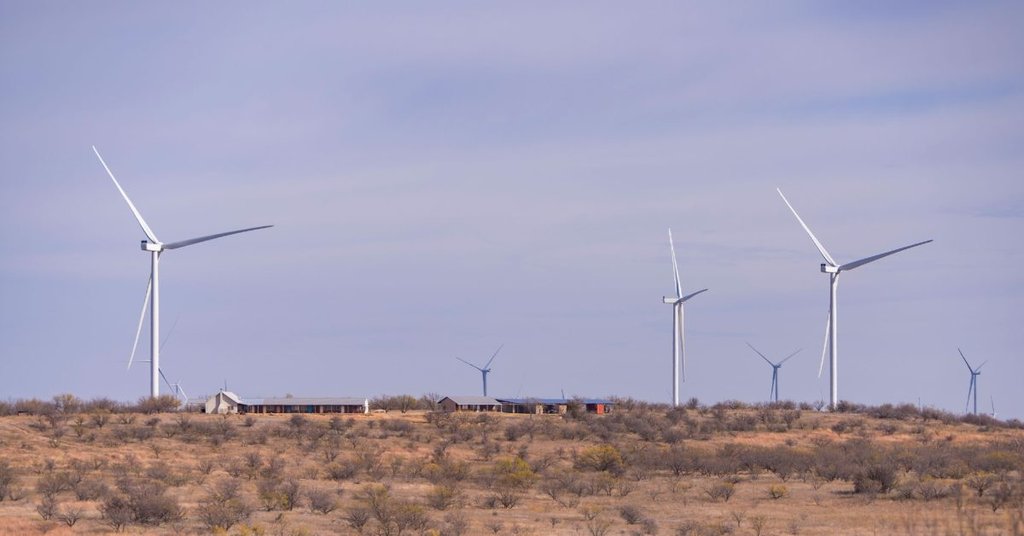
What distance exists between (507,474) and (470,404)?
48631 millimetres

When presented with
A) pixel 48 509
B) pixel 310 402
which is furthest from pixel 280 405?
pixel 48 509

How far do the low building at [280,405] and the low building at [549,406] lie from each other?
592 inches

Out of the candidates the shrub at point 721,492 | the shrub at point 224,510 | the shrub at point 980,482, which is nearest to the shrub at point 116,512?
the shrub at point 224,510

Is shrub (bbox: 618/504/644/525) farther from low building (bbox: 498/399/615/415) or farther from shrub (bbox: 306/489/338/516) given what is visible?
low building (bbox: 498/399/615/415)

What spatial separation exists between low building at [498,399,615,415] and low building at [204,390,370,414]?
592 inches

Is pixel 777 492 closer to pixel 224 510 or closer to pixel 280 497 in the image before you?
pixel 280 497

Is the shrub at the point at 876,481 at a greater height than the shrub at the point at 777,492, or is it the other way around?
the shrub at the point at 876,481

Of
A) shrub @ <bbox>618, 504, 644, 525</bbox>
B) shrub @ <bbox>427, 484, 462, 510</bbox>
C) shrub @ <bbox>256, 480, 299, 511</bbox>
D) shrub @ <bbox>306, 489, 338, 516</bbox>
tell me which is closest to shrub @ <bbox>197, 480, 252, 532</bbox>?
shrub @ <bbox>256, 480, 299, 511</bbox>

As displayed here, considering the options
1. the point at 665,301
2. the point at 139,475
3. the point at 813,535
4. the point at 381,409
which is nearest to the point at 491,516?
the point at 813,535

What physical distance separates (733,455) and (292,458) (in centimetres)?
2399

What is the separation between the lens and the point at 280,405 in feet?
314

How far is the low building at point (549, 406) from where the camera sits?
10294 centimetres

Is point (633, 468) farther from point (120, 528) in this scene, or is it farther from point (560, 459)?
point (120, 528)

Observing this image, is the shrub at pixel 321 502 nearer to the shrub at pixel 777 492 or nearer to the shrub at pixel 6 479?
the shrub at pixel 6 479
